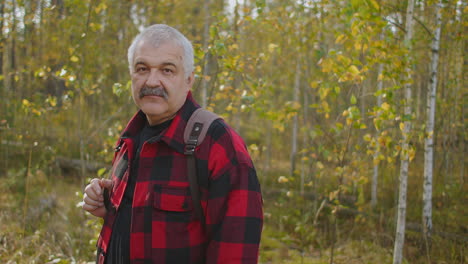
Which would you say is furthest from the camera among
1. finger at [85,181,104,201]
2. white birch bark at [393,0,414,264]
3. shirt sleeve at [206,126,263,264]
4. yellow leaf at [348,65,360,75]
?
white birch bark at [393,0,414,264]

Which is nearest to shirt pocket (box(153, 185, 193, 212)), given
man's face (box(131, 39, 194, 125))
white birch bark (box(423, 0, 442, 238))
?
man's face (box(131, 39, 194, 125))

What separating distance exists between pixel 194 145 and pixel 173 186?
19 cm

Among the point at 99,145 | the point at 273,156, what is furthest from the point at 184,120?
the point at 273,156

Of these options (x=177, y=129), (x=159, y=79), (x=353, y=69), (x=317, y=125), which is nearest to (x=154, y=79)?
(x=159, y=79)

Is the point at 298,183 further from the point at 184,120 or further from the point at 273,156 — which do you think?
the point at 184,120

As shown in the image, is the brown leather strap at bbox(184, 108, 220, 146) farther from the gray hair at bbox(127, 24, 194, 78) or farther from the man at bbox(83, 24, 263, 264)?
the gray hair at bbox(127, 24, 194, 78)

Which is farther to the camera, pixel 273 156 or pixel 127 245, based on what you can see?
pixel 273 156

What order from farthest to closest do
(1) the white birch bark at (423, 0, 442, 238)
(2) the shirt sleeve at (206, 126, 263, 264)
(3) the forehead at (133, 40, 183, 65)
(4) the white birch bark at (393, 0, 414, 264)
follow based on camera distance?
(1) the white birch bark at (423, 0, 442, 238)
(4) the white birch bark at (393, 0, 414, 264)
(3) the forehead at (133, 40, 183, 65)
(2) the shirt sleeve at (206, 126, 263, 264)

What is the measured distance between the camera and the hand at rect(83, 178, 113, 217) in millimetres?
1886

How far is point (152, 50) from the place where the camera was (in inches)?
65.7

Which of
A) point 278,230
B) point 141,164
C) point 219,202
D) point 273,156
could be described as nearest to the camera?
point 219,202

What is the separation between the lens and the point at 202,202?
1.52 metres

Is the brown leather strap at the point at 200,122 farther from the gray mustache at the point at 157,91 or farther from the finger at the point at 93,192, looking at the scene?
the finger at the point at 93,192

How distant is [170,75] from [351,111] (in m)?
2.43
